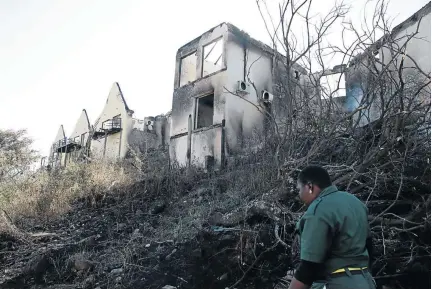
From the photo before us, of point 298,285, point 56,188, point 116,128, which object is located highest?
point 116,128

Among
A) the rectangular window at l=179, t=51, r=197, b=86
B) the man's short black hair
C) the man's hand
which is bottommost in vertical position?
the man's hand

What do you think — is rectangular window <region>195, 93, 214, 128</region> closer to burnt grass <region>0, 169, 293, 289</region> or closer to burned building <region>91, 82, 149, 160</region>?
burnt grass <region>0, 169, 293, 289</region>

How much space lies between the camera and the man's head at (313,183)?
237cm

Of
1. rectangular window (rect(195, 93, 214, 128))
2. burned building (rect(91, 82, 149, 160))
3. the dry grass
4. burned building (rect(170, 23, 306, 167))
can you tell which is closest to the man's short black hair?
the dry grass

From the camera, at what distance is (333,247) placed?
214 cm

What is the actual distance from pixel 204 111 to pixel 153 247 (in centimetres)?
786

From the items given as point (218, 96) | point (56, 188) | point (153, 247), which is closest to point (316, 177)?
point (153, 247)

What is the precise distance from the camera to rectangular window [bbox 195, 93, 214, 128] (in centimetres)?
1259

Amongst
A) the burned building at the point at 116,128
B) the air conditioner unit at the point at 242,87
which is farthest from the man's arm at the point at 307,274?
the burned building at the point at 116,128

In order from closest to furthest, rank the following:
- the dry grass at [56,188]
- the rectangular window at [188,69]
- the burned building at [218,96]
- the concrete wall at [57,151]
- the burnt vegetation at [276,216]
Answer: the burnt vegetation at [276,216], the dry grass at [56,188], the burned building at [218,96], the rectangular window at [188,69], the concrete wall at [57,151]

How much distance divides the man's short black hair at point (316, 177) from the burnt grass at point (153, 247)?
6.22 ft

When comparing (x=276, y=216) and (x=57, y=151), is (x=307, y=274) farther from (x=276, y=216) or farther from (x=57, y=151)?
(x=57, y=151)

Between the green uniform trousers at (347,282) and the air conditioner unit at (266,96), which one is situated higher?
the air conditioner unit at (266,96)

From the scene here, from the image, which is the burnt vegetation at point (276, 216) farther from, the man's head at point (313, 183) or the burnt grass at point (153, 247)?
the man's head at point (313, 183)
